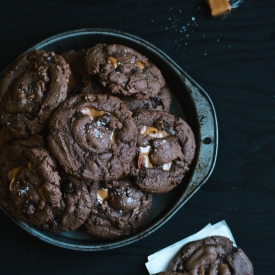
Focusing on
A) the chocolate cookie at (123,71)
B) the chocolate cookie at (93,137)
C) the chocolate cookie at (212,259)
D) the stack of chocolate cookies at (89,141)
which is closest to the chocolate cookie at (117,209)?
the stack of chocolate cookies at (89,141)

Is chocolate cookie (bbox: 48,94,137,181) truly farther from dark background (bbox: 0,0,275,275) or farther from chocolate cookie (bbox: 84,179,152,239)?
dark background (bbox: 0,0,275,275)

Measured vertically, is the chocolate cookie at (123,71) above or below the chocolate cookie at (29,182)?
above

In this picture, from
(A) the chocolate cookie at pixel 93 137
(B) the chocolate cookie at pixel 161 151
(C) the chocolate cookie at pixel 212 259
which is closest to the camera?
(A) the chocolate cookie at pixel 93 137

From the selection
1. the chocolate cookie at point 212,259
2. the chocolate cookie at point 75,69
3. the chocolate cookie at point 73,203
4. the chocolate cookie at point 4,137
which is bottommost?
the chocolate cookie at point 212,259

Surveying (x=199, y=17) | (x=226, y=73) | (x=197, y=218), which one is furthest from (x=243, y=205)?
(x=199, y=17)

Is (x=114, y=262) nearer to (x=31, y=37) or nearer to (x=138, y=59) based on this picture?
(x=138, y=59)

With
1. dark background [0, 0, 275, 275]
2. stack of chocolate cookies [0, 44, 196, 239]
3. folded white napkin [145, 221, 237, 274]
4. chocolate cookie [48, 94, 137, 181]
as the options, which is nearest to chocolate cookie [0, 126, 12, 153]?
stack of chocolate cookies [0, 44, 196, 239]

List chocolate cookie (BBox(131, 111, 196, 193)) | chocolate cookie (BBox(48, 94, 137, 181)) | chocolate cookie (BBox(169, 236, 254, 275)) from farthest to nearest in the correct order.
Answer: chocolate cookie (BBox(169, 236, 254, 275)) < chocolate cookie (BBox(131, 111, 196, 193)) < chocolate cookie (BBox(48, 94, 137, 181))

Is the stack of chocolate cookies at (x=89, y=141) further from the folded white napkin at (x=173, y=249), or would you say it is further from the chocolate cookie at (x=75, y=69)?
the folded white napkin at (x=173, y=249)
